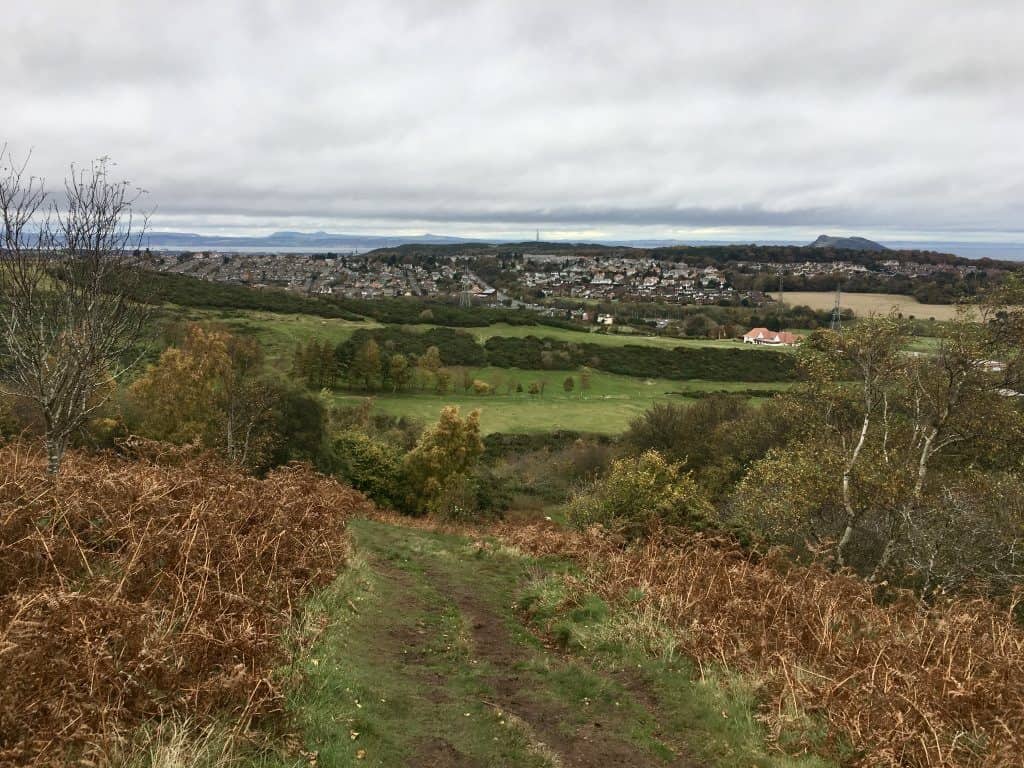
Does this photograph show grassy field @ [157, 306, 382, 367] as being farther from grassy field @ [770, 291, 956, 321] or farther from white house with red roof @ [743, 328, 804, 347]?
grassy field @ [770, 291, 956, 321]

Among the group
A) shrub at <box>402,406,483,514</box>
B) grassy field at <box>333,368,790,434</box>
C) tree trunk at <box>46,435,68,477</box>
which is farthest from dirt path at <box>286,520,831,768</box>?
grassy field at <box>333,368,790,434</box>

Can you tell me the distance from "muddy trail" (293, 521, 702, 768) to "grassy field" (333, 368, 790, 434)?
48060mm

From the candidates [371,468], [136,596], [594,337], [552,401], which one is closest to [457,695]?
[136,596]

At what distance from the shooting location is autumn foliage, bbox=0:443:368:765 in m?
3.86

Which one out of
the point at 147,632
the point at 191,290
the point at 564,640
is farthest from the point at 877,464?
the point at 191,290

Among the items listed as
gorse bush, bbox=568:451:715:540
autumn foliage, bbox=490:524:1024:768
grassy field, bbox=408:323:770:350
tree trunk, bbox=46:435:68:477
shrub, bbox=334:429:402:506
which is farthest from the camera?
grassy field, bbox=408:323:770:350

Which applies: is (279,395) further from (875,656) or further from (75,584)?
(875,656)

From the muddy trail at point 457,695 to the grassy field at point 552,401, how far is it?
48.1 m

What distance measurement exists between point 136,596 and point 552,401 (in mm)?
67266

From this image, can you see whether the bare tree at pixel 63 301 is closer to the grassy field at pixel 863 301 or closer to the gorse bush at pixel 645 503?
the gorse bush at pixel 645 503

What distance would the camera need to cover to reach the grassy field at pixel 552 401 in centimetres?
6003

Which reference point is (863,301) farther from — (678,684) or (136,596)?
(136,596)

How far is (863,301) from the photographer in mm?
113562

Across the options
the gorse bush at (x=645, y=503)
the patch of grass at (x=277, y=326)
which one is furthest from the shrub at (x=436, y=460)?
the patch of grass at (x=277, y=326)
